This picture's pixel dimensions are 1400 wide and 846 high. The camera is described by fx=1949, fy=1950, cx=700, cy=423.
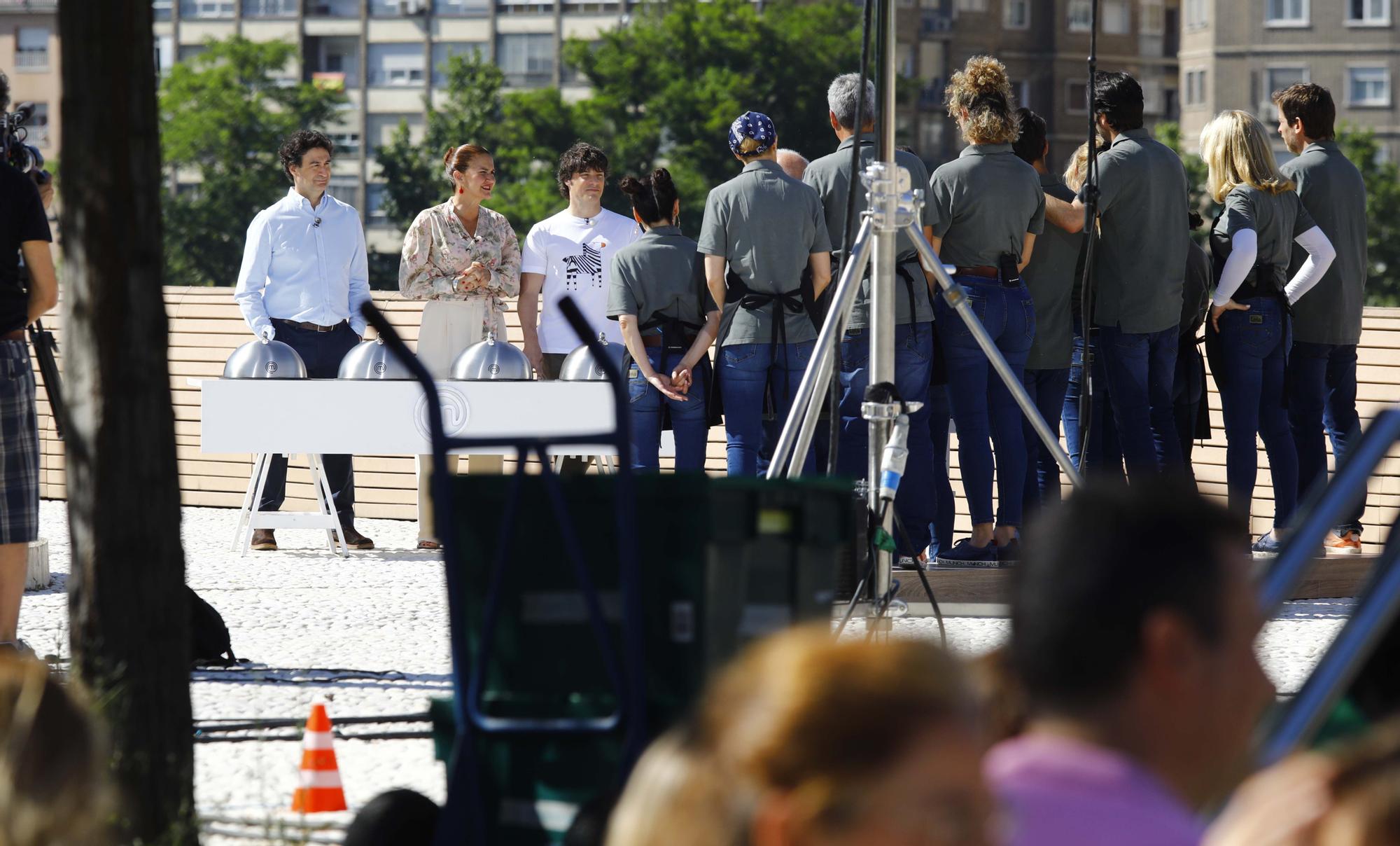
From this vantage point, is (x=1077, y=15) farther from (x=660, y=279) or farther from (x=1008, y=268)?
(x=1008, y=268)

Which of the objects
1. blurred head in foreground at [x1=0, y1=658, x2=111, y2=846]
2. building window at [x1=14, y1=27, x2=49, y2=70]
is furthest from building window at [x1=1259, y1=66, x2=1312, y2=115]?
blurred head in foreground at [x1=0, y1=658, x2=111, y2=846]

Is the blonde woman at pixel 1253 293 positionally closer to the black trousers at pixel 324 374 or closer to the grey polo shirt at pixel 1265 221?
the grey polo shirt at pixel 1265 221

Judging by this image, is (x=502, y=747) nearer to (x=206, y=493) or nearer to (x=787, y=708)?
(x=787, y=708)

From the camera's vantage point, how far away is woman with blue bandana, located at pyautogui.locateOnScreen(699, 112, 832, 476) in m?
8.18

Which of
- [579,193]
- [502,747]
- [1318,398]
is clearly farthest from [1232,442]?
[502,747]

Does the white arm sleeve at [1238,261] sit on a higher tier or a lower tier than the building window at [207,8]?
lower

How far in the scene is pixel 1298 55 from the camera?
107 m

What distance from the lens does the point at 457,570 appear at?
3541 mm

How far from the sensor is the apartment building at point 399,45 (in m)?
119

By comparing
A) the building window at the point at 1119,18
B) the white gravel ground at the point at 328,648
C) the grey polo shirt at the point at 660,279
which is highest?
the building window at the point at 1119,18

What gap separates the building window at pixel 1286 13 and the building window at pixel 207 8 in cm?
6211

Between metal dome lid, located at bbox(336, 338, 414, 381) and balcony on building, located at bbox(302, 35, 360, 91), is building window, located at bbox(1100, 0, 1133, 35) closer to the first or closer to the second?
balcony on building, located at bbox(302, 35, 360, 91)

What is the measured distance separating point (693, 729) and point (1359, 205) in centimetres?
824

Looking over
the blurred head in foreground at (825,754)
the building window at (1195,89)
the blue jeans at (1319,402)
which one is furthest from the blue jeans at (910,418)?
the building window at (1195,89)
